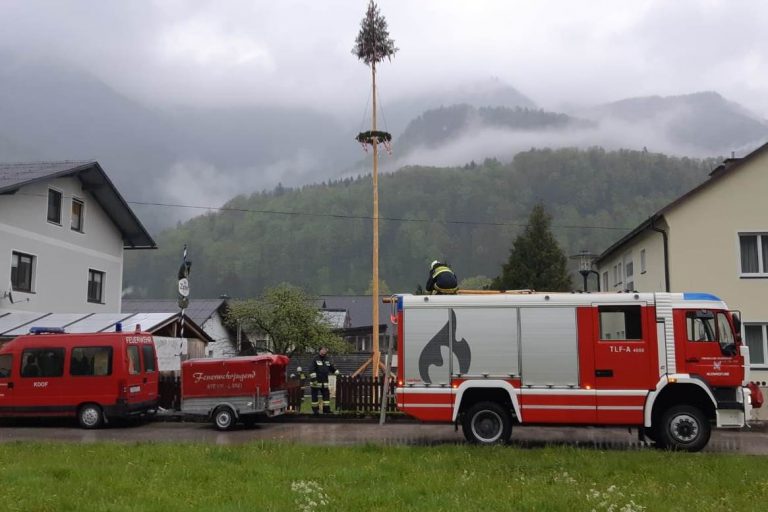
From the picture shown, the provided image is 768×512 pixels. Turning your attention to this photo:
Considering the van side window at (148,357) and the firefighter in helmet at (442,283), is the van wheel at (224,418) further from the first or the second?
the firefighter in helmet at (442,283)

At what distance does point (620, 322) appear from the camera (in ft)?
39.9

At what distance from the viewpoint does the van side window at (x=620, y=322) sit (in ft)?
39.6

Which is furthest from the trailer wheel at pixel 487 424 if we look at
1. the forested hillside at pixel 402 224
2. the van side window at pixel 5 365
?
the forested hillside at pixel 402 224

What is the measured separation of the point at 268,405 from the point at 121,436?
317 centimetres

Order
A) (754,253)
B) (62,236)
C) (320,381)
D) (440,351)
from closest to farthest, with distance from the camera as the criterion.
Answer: (440,351)
(320,381)
(754,253)
(62,236)

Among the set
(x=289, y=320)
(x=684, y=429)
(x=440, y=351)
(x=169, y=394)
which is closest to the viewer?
(x=684, y=429)

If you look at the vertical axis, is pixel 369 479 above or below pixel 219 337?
below

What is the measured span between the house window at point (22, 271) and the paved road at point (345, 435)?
8236mm

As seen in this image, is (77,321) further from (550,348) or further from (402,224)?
(402,224)

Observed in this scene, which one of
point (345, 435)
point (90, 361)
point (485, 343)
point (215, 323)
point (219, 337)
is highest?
point (215, 323)

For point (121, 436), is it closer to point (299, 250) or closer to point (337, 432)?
point (337, 432)

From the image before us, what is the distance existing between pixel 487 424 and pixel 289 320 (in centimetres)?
2630

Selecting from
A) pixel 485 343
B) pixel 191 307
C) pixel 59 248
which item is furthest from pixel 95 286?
pixel 485 343

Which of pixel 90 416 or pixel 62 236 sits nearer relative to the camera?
pixel 90 416
